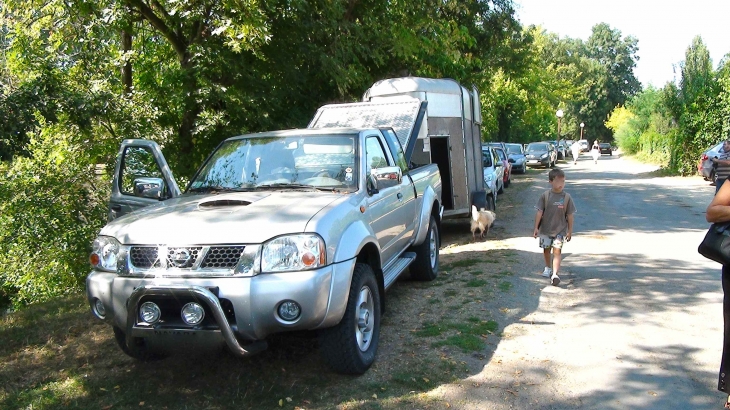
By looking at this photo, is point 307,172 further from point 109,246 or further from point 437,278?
point 437,278

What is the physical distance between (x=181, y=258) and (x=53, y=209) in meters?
8.64

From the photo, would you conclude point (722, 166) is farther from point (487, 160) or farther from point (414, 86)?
point (487, 160)

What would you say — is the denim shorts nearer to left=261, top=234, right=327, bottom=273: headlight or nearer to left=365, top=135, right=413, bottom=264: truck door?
left=365, top=135, right=413, bottom=264: truck door

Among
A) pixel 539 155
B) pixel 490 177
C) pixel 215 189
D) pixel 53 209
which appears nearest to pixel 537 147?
pixel 539 155

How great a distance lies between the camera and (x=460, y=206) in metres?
11.8

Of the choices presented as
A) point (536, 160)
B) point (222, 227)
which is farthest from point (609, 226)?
point (536, 160)

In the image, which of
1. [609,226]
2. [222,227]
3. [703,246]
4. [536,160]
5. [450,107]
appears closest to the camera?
[703,246]

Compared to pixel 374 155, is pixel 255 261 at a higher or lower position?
lower

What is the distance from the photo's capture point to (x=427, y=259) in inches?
310

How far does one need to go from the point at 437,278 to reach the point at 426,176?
138cm

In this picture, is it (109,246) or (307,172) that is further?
(307,172)

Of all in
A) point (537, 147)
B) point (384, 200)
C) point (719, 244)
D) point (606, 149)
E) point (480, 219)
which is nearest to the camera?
point (719, 244)

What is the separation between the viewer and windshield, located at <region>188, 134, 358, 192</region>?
5.57m

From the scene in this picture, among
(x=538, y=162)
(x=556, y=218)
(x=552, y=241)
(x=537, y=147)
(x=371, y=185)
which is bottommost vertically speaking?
(x=538, y=162)
